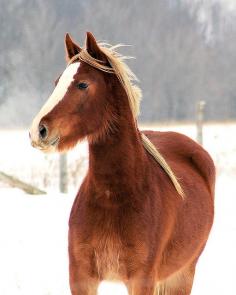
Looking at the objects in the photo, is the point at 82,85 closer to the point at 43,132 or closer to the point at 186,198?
the point at 43,132

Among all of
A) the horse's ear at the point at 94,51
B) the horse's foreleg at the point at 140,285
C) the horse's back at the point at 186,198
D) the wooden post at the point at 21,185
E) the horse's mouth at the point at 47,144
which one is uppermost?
the horse's ear at the point at 94,51

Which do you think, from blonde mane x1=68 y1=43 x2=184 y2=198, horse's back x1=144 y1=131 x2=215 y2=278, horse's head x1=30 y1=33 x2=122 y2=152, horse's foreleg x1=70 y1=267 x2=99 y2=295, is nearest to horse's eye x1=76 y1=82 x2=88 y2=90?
horse's head x1=30 y1=33 x2=122 y2=152

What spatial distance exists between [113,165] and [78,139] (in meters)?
0.23

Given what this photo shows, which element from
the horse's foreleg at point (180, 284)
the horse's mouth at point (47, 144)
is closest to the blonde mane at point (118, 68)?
the horse's mouth at point (47, 144)

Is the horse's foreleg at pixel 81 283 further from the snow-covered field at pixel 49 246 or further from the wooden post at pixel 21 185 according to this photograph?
the wooden post at pixel 21 185

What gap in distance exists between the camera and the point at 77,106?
2.37 meters

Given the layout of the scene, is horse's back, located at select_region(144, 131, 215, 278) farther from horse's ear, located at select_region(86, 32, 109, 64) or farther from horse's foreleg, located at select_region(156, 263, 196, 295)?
horse's ear, located at select_region(86, 32, 109, 64)

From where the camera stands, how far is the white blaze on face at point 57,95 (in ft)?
7.26

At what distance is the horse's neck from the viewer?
8.36ft

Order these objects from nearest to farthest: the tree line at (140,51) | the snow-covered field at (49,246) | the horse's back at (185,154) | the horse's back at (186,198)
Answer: the horse's back at (186,198) < the horse's back at (185,154) < the snow-covered field at (49,246) < the tree line at (140,51)

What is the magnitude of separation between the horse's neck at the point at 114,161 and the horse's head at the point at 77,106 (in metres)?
0.08

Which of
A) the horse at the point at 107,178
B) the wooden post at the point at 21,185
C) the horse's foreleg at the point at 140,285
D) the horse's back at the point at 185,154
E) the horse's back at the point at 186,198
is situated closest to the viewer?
the horse at the point at 107,178

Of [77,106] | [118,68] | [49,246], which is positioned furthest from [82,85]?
[49,246]

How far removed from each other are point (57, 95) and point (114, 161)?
430 millimetres
